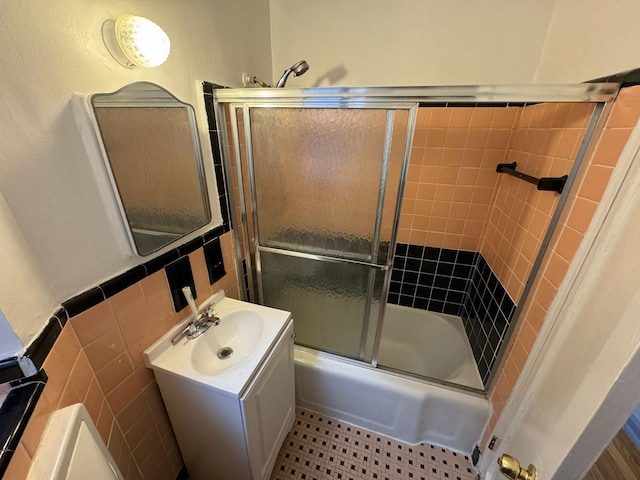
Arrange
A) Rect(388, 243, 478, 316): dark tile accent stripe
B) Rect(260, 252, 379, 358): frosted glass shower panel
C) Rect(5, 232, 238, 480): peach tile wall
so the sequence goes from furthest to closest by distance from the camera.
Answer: Rect(388, 243, 478, 316): dark tile accent stripe < Rect(260, 252, 379, 358): frosted glass shower panel < Rect(5, 232, 238, 480): peach tile wall

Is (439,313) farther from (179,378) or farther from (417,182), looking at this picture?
(179,378)

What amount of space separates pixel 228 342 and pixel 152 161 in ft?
2.68

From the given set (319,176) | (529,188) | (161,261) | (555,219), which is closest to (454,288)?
(529,188)

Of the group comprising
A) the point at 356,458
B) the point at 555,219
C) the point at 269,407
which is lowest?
the point at 356,458

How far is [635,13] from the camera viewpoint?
2.43 ft

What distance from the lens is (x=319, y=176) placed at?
1.18 meters

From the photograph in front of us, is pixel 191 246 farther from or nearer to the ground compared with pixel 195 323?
farther from the ground

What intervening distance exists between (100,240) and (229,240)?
24.1 inches

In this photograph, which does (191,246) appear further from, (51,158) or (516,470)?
(516,470)

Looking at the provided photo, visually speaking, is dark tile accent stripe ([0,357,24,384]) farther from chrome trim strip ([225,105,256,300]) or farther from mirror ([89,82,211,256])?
chrome trim strip ([225,105,256,300])

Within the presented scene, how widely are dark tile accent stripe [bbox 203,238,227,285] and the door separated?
123cm

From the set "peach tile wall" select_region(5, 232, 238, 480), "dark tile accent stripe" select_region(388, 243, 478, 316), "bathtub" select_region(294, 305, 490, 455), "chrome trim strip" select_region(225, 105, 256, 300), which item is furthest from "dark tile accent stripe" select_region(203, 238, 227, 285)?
"dark tile accent stripe" select_region(388, 243, 478, 316)

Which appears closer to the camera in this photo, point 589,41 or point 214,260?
point 589,41

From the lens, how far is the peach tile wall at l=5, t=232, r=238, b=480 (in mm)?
640
